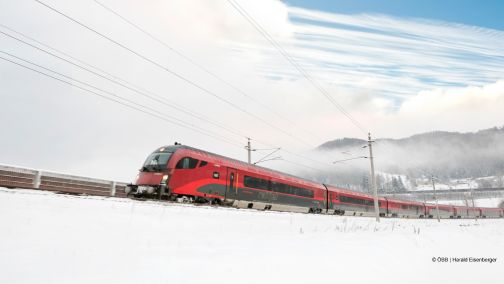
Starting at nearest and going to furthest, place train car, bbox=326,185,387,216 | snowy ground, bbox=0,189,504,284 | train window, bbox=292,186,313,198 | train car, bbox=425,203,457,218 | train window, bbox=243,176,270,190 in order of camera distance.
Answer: snowy ground, bbox=0,189,504,284 → train window, bbox=243,176,270,190 → train window, bbox=292,186,313,198 → train car, bbox=326,185,387,216 → train car, bbox=425,203,457,218

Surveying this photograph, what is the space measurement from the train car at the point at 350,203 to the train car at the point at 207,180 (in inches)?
378

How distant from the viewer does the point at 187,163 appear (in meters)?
16.7

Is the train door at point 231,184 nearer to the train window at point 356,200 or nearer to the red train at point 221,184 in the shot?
the red train at point 221,184

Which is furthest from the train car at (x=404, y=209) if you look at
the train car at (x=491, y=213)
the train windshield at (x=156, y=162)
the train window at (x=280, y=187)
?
the train windshield at (x=156, y=162)

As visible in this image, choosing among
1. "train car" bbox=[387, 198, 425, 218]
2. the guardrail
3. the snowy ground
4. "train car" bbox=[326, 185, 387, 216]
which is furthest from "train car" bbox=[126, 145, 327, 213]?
"train car" bbox=[387, 198, 425, 218]

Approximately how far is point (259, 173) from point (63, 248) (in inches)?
693

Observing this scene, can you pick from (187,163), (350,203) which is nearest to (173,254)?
(187,163)

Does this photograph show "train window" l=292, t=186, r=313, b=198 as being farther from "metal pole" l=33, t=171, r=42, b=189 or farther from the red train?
"metal pole" l=33, t=171, r=42, b=189

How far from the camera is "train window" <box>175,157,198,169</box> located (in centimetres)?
1641

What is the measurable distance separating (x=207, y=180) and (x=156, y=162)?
266 cm

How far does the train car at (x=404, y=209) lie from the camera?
4483 centimetres

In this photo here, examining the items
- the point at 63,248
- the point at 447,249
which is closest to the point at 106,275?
the point at 63,248

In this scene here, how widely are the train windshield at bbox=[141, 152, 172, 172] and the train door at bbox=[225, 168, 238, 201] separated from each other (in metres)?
3.91

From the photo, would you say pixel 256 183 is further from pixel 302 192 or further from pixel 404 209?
pixel 404 209
